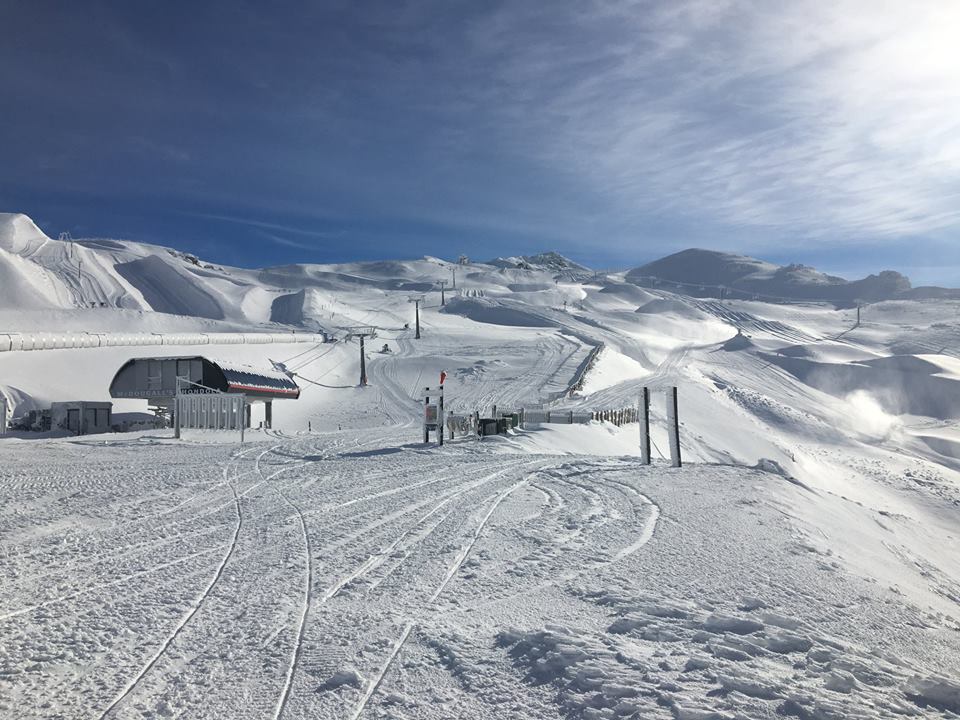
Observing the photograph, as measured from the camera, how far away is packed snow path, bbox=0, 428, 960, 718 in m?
3.96

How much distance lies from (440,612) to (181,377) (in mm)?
29665

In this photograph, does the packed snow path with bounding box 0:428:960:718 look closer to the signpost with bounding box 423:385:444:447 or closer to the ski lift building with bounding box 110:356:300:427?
the signpost with bounding box 423:385:444:447

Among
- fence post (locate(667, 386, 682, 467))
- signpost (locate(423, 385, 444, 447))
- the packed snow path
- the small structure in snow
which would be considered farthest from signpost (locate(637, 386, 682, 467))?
the small structure in snow

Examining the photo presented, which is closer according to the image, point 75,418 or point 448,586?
point 448,586

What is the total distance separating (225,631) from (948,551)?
13.3 metres

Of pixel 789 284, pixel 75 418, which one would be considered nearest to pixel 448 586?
pixel 75 418

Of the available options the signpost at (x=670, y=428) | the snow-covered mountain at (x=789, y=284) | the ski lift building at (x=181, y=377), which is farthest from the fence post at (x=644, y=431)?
the snow-covered mountain at (x=789, y=284)

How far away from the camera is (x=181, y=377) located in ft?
104

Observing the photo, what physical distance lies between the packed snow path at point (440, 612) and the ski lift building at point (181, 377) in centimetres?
2267

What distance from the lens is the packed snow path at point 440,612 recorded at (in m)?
3.96

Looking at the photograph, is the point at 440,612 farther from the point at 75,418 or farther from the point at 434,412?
the point at 75,418

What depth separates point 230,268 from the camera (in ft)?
543

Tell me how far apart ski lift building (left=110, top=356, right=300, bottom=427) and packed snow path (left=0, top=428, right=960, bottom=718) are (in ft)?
74.4

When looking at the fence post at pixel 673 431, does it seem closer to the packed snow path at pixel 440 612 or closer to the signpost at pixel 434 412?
the packed snow path at pixel 440 612
